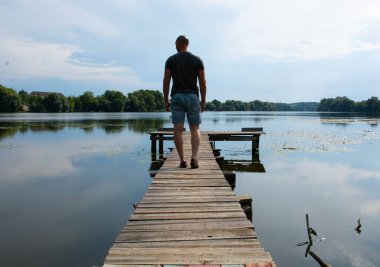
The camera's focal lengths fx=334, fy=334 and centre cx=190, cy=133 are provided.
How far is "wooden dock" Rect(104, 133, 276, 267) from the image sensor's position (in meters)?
2.83

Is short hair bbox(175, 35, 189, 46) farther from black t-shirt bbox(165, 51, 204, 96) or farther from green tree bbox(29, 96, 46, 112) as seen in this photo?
green tree bbox(29, 96, 46, 112)

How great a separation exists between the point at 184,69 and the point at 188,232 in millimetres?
3486

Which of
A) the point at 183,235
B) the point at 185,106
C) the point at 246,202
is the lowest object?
the point at 246,202

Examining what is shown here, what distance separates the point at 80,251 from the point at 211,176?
2.91m

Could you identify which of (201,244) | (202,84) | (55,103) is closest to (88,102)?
(55,103)

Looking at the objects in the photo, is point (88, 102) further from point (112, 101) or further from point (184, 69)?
point (184, 69)

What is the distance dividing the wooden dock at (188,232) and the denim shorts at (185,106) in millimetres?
1430

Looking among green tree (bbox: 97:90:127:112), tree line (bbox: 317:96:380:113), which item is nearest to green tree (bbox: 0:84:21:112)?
green tree (bbox: 97:90:127:112)

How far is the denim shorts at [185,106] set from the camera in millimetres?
6293

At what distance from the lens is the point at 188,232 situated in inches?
138

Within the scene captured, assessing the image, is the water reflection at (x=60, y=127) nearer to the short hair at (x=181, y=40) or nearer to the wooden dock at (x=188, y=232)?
the short hair at (x=181, y=40)

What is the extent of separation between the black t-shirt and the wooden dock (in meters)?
1.88

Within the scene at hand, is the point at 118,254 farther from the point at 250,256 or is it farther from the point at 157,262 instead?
the point at 250,256

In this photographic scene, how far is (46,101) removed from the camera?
371ft
